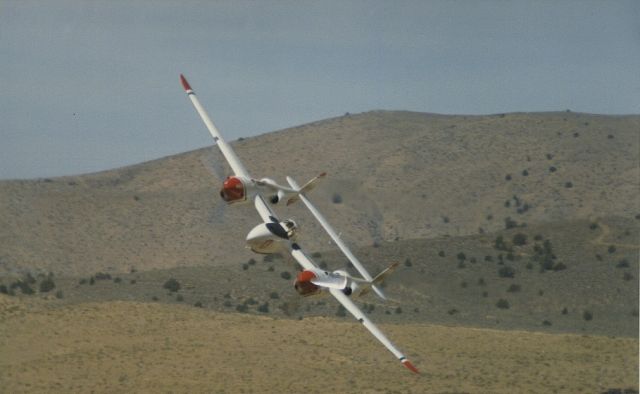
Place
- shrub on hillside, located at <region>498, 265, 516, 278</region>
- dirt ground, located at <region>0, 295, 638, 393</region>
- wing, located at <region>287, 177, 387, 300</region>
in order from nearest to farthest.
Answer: wing, located at <region>287, 177, 387, 300</region>, dirt ground, located at <region>0, 295, 638, 393</region>, shrub on hillside, located at <region>498, 265, 516, 278</region>

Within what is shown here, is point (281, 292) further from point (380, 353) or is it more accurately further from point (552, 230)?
point (552, 230)

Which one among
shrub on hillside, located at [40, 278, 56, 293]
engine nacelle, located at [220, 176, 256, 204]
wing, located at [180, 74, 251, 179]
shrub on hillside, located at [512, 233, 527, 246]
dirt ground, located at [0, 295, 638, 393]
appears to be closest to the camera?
engine nacelle, located at [220, 176, 256, 204]

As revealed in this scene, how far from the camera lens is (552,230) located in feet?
497

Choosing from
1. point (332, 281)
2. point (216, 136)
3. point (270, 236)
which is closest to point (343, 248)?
point (332, 281)

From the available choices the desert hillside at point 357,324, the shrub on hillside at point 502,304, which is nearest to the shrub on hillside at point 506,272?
the desert hillside at point 357,324

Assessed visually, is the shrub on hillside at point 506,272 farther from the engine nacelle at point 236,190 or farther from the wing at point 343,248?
the engine nacelle at point 236,190

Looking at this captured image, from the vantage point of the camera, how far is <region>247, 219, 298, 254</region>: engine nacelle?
7475 cm

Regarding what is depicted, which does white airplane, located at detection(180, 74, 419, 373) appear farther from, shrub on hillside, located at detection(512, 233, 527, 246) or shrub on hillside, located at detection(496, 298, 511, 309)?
shrub on hillside, located at detection(512, 233, 527, 246)

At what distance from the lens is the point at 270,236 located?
74.9 metres

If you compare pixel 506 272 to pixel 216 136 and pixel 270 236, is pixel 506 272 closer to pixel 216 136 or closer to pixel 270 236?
pixel 216 136

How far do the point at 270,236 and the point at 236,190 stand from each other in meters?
6.87

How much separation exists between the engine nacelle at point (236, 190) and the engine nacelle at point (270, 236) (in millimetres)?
5713

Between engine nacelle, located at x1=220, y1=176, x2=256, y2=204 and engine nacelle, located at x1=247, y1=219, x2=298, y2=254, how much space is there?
18.7 feet

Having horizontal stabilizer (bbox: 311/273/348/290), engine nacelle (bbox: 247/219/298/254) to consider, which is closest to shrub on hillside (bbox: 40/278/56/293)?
engine nacelle (bbox: 247/219/298/254)
